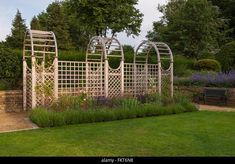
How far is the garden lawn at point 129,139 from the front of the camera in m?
6.45

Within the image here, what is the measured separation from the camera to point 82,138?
751 cm

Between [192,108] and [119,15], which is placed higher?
[119,15]

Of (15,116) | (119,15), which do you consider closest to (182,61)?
(119,15)

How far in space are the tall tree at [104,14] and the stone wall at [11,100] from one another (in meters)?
10.4

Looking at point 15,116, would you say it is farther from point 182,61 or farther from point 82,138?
point 182,61

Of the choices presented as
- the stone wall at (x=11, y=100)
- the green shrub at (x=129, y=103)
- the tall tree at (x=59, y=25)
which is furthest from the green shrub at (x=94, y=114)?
the tall tree at (x=59, y=25)

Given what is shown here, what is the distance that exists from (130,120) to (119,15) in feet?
45.4

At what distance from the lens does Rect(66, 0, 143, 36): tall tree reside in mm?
22250

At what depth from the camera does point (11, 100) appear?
12.5 meters

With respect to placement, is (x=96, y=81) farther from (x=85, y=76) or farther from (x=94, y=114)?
(x=94, y=114)

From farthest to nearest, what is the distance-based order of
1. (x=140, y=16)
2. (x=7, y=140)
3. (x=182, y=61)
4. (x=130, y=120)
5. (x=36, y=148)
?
1. (x=140, y=16)
2. (x=182, y=61)
3. (x=130, y=120)
4. (x=7, y=140)
5. (x=36, y=148)

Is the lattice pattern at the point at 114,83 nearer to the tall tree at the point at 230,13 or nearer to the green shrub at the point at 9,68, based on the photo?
the green shrub at the point at 9,68

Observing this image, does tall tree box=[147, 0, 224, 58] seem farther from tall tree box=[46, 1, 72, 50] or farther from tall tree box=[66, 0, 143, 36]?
tall tree box=[46, 1, 72, 50]

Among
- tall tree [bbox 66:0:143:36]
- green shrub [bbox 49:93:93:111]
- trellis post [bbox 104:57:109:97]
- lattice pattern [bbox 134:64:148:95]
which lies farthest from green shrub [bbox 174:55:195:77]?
green shrub [bbox 49:93:93:111]
